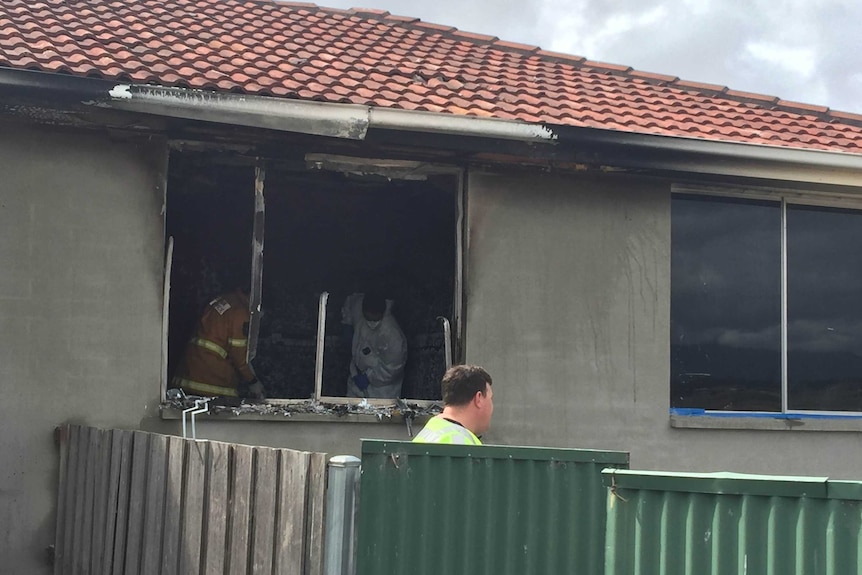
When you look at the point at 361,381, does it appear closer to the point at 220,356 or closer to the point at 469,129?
the point at 220,356

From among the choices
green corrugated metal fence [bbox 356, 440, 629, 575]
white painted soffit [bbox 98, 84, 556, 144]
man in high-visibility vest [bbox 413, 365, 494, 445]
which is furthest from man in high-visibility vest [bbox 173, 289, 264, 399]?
green corrugated metal fence [bbox 356, 440, 629, 575]

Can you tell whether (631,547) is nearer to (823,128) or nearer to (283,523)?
(283,523)

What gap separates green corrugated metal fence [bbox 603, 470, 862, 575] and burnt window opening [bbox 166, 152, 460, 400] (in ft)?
18.6

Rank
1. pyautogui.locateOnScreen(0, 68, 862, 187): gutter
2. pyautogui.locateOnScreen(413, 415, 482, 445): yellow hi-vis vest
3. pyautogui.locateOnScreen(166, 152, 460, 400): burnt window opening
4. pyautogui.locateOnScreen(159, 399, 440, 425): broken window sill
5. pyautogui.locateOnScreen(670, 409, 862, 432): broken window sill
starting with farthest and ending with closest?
1. pyautogui.locateOnScreen(166, 152, 460, 400): burnt window opening
2. pyautogui.locateOnScreen(670, 409, 862, 432): broken window sill
3. pyautogui.locateOnScreen(159, 399, 440, 425): broken window sill
4. pyautogui.locateOnScreen(0, 68, 862, 187): gutter
5. pyautogui.locateOnScreen(413, 415, 482, 445): yellow hi-vis vest

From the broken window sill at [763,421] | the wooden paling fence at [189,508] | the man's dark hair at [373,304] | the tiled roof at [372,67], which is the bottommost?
the wooden paling fence at [189,508]

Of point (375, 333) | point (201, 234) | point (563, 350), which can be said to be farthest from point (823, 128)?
point (201, 234)

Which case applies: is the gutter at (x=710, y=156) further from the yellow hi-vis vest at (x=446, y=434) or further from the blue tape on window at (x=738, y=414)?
the yellow hi-vis vest at (x=446, y=434)

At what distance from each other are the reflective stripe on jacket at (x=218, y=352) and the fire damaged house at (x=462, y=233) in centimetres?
51

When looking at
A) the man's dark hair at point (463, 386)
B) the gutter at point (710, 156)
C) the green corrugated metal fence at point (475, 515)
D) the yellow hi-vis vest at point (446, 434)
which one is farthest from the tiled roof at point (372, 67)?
the green corrugated metal fence at point (475, 515)

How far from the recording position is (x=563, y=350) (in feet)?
25.6

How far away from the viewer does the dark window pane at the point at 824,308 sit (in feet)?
28.1

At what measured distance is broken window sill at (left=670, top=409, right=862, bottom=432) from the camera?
26.2 feet

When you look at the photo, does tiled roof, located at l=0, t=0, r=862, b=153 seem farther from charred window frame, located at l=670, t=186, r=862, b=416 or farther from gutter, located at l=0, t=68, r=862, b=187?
charred window frame, located at l=670, t=186, r=862, b=416

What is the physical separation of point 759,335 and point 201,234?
18.3 ft
